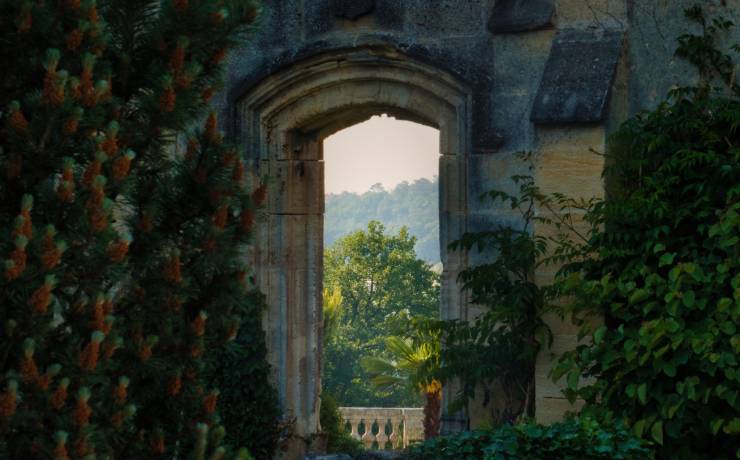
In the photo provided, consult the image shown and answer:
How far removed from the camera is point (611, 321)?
25.8 feet

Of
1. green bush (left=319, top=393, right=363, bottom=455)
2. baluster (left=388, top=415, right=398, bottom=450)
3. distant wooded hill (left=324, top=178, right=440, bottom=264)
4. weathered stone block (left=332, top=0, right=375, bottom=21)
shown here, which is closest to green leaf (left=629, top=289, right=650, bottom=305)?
weathered stone block (left=332, top=0, right=375, bottom=21)

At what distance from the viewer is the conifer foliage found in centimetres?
447

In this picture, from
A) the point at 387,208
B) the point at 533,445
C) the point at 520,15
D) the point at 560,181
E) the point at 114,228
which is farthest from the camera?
the point at 387,208

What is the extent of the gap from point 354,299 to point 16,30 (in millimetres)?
39445

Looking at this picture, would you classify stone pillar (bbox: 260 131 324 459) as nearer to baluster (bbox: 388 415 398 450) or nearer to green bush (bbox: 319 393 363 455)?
green bush (bbox: 319 393 363 455)

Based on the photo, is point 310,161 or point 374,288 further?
point 374,288

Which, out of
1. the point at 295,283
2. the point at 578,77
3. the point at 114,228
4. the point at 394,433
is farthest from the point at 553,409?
the point at 394,433

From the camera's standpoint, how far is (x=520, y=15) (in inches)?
340

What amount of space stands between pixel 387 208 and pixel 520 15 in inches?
6816

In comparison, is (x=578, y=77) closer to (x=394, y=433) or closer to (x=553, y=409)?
(x=553, y=409)

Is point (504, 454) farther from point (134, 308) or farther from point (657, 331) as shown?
point (134, 308)

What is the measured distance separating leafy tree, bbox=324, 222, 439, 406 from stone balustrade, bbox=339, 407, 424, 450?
1620 centimetres

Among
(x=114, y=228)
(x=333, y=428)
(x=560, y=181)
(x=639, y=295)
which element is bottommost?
(x=333, y=428)

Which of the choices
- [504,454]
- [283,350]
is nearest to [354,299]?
[283,350]
